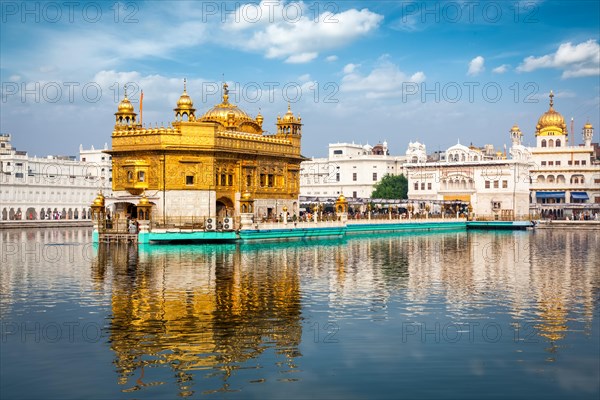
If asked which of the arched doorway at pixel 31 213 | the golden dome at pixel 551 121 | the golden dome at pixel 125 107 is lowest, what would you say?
the arched doorway at pixel 31 213

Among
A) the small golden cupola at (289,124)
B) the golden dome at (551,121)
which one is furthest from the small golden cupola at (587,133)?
the small golden cupola at (289,124)

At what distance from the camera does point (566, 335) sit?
1587cm

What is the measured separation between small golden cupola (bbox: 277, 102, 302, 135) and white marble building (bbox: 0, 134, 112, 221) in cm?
3061

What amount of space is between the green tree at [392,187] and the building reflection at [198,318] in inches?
2651

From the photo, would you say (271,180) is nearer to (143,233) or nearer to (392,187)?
(143,233)

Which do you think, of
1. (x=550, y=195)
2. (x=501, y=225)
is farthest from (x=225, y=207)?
(x=550, y=195)

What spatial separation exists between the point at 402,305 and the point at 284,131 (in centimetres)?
4052

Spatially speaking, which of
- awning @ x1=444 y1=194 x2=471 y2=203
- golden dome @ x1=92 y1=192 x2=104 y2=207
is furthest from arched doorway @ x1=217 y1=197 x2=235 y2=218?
awning @ x1=444 y1=194 x2=471 y2=203

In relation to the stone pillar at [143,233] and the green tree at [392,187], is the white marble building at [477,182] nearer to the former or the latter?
the green tree at [392,187]

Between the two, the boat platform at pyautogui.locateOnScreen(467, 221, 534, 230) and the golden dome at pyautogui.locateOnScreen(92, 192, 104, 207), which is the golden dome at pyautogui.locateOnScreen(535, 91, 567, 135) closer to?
the boat platform at pyautogui.locateOnScreen(467, 221, 534, 230)

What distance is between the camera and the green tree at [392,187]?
321ft

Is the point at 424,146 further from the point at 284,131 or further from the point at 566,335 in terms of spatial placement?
the point at 566,335

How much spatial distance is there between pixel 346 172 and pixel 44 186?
139ft

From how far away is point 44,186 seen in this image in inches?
3297
